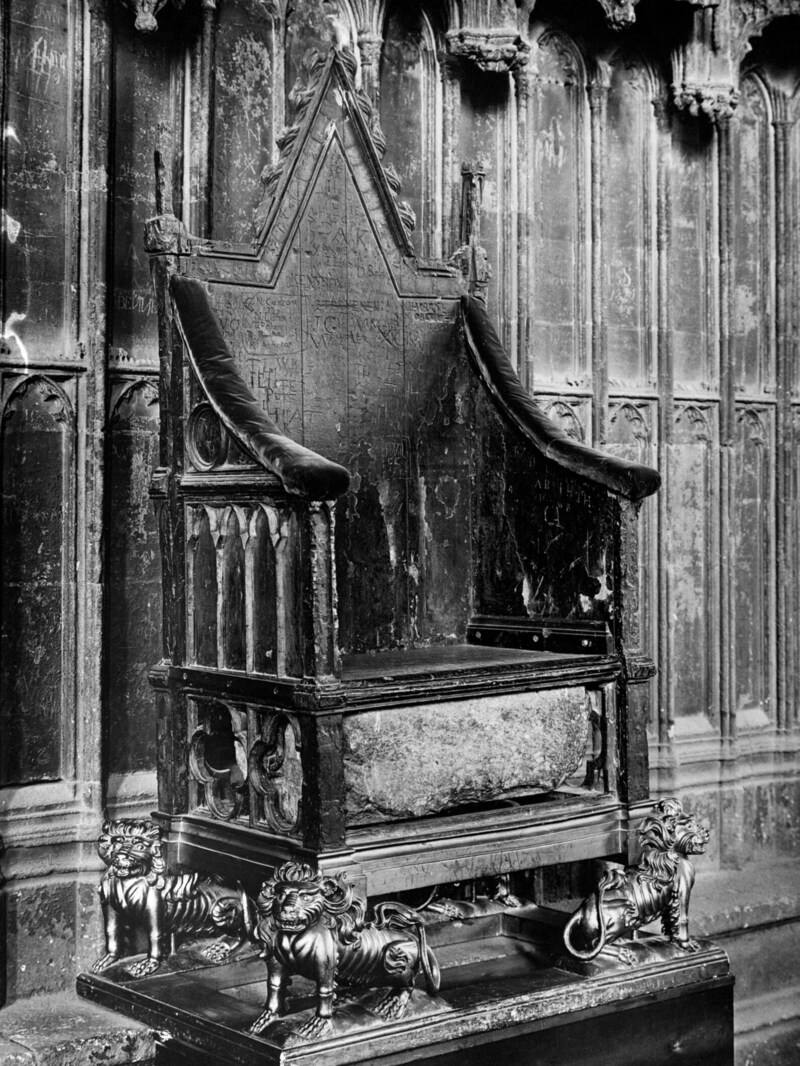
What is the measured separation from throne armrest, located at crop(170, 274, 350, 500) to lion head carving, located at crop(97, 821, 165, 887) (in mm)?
1218

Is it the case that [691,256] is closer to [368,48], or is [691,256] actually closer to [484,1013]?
A: [368,48]

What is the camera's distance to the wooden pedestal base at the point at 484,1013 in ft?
13.7

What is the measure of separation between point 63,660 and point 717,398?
10.5ft

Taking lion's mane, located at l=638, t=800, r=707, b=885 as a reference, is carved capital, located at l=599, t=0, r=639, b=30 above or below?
above

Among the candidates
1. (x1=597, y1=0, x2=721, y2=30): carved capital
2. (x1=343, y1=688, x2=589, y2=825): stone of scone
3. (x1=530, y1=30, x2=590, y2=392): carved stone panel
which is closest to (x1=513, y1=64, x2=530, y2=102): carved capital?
(x1=530, y1=30, x2=590, y2=392): carved stone panel

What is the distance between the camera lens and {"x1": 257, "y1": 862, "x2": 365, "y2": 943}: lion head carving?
4.10 metres

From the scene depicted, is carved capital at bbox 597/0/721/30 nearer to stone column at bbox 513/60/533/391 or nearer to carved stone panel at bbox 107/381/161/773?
stone column at bbox 513/60/533/391

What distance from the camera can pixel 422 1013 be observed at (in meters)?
4.30

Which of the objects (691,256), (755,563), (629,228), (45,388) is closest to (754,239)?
(691,256)

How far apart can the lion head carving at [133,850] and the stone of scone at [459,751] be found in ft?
2.40

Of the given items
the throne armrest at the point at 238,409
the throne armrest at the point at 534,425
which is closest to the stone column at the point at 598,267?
the throne armrest at the point at 534,425

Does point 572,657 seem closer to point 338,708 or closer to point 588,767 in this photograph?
point 588,767

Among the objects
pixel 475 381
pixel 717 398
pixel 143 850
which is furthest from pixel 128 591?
pixel 717 398

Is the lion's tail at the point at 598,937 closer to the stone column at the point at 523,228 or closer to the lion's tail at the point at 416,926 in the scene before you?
the lion's tail at the point at 416,926
